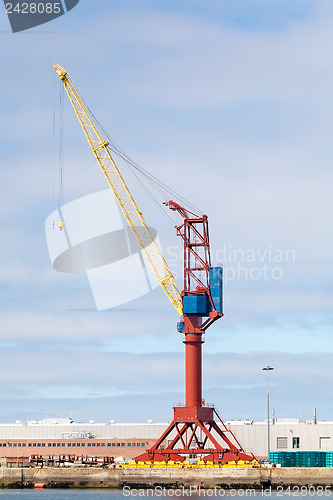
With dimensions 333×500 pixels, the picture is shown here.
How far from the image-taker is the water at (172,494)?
394 feet

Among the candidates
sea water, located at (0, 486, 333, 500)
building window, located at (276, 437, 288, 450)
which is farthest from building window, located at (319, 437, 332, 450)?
sea water, located at (0, 486, 333, 500)

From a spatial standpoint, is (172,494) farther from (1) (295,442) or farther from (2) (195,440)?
(1) (295,442)

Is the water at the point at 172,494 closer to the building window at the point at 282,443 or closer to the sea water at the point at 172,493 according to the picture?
the sea water at the point at 172,493

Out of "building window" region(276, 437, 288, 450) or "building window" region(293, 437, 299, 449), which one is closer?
"building window" region(293, 437, 299, 449)

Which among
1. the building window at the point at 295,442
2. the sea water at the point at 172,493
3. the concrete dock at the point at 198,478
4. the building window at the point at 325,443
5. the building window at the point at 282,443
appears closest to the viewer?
the sea water at the point at 172,493

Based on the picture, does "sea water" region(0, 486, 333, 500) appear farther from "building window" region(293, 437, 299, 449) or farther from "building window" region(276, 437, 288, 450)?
"building window" region(276, 437, 288, 450)

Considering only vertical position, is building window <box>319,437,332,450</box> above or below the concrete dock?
above

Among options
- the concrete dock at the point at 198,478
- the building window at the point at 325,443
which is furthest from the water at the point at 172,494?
the building window at the point at 325,443

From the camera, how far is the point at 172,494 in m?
126

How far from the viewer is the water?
12000 centimetres

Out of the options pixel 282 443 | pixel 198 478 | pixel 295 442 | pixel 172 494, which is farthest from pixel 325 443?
pixel 172 494

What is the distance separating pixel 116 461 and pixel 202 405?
2570 centimetres

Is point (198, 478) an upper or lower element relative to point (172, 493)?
upper

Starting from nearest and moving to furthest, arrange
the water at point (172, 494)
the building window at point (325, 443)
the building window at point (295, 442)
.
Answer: the water at point (172, 494) < the building window at point (325, 443) < the building window at point (295, 442)
